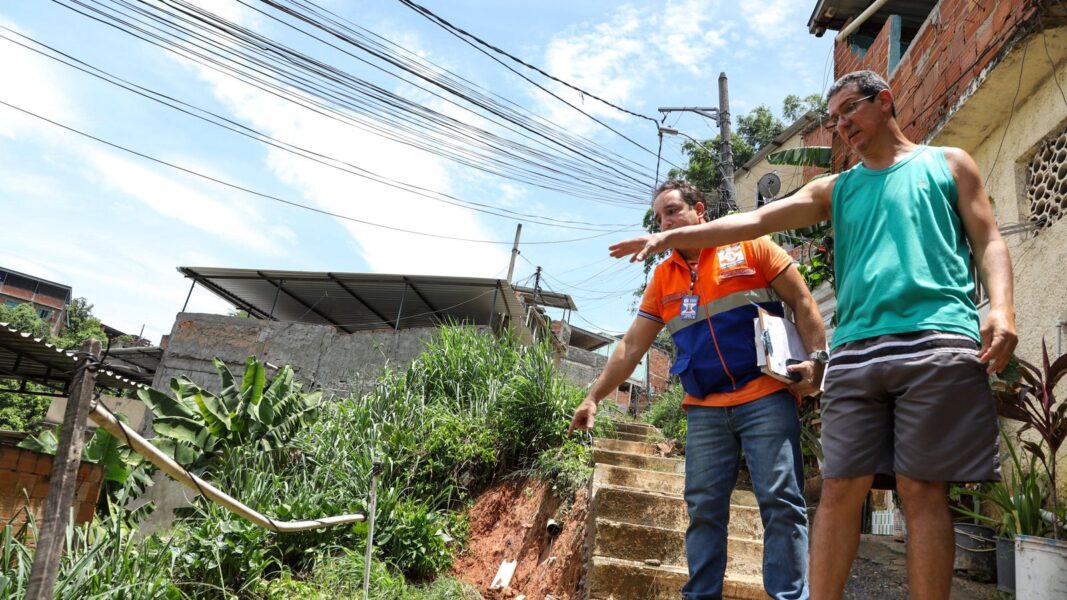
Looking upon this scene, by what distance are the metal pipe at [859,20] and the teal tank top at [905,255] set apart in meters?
5.11

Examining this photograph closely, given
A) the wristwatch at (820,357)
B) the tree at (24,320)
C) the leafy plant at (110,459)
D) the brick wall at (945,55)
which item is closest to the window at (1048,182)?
the brick wall at (945,55)

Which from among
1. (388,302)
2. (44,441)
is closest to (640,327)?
(44,441)

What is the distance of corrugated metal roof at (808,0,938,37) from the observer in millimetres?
7523

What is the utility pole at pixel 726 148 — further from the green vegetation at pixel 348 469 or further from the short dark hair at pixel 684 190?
the short dark hair at pixel 684 190

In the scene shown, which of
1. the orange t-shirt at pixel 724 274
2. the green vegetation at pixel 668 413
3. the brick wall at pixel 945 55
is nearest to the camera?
the orange t-shirt at pixel 724 274

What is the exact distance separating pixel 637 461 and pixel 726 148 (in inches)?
Result: 318

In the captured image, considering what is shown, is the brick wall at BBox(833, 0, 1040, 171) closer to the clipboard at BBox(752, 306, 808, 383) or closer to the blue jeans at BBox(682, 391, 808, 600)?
the clipboard at BBox(752, 306, 808, 383)

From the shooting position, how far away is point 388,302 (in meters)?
13.9

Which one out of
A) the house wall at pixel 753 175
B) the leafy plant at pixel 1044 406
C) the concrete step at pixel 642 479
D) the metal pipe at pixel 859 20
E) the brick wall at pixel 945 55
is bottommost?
the concrete step at pixel 642 479

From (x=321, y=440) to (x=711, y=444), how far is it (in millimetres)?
4673

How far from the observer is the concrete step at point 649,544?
3.71 m

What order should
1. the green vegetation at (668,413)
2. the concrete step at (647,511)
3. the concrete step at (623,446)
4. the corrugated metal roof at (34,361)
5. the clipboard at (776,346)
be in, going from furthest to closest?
the green vegetation at (668,413)
the corrugated metal roof at (34,361)
the concrete step at (623,446)
the concrete step at (647,511)
the clipboard at (776,346)

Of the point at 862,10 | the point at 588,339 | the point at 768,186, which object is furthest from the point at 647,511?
the point at 588,339

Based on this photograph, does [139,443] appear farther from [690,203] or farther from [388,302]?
[388,302]
